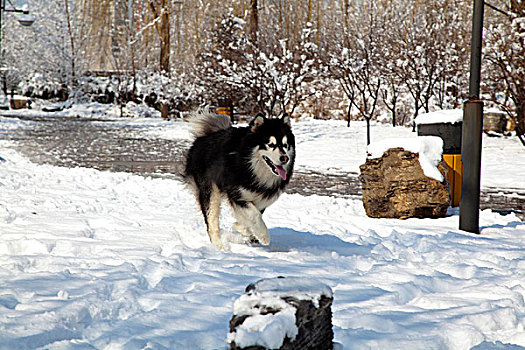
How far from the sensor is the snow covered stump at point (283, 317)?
180 cm

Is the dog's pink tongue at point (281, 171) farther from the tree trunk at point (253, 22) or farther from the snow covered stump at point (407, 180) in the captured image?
the tree trunk at point (253, 22)

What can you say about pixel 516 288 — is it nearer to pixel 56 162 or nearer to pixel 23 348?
pixel 23 348

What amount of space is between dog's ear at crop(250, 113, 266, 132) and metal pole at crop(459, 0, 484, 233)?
2676 mm

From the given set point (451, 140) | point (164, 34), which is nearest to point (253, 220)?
point (451, 140)

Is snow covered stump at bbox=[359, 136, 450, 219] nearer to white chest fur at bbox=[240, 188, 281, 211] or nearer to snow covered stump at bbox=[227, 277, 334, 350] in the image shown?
white chest fur at bbox=[240, 188, 281, 211]

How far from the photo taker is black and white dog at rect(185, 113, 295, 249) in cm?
418

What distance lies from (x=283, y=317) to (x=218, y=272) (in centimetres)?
178

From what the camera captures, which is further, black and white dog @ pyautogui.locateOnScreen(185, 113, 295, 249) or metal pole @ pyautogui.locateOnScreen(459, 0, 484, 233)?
metal pole @ pyautogui.locateOnScreen(459, 0, 484, 233)

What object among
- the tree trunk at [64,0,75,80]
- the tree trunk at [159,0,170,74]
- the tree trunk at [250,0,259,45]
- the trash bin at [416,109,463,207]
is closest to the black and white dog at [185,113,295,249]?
the trash bin at [416,109,463,207]

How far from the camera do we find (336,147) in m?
15.4

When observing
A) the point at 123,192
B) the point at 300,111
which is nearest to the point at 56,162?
the point at 123,192

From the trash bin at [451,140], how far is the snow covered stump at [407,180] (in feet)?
1.55

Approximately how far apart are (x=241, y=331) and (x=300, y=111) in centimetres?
2513

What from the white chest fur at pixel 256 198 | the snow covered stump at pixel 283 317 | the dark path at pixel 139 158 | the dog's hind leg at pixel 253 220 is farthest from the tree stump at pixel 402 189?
the snow covered stump at pixel 283 317
